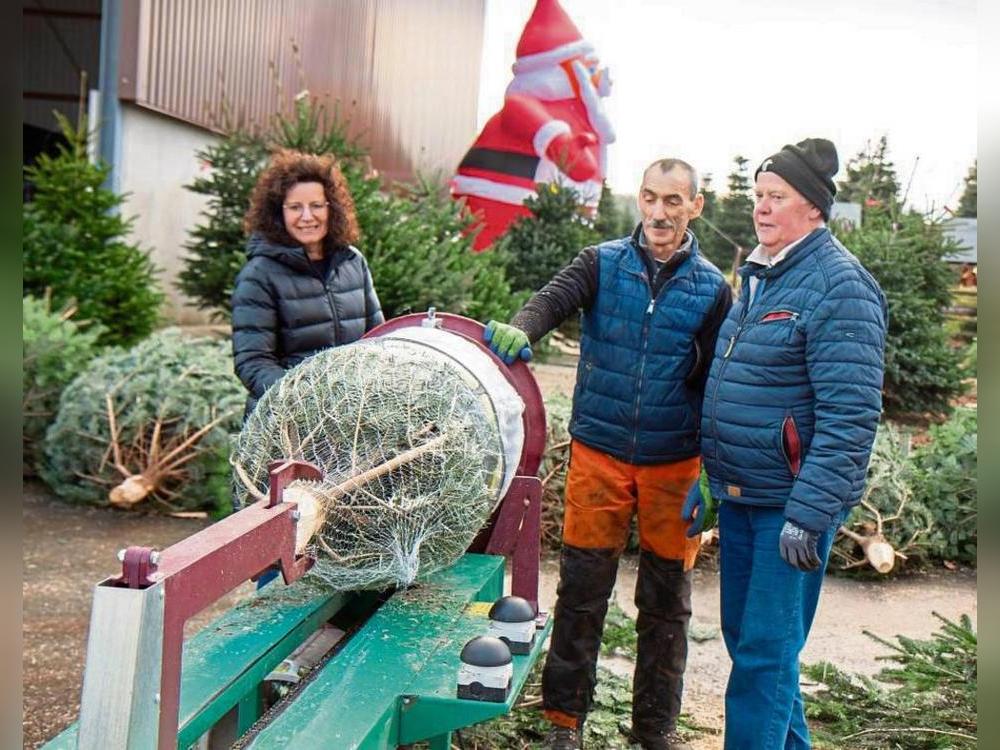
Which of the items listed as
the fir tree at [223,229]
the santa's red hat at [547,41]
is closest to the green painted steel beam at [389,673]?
the fir tree at [223,229]

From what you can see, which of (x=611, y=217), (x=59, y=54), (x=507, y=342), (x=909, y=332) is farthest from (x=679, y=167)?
(x=611, y=217)

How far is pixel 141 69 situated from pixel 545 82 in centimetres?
753

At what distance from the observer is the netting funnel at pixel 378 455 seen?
8.28ft

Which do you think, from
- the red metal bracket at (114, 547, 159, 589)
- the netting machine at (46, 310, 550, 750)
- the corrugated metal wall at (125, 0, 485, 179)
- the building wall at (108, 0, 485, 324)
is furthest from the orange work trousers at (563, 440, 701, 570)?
the corrugated metal wall at (125, 0, 485, 179)

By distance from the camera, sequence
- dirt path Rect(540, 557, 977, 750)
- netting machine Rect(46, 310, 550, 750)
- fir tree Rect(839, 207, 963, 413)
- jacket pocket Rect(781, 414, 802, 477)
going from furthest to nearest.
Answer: fir tree Rect(839, 207, 963, 413)
dirt path Rect(540, 557, 977, 750)
jacket pocket Rect(781, 414, 802, 477)
netting machine Rect(46, 310, 550, 750)

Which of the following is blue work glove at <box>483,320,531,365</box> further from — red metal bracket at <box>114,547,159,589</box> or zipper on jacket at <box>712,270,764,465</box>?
red metal bracket at <box>114,547,159,589</box>

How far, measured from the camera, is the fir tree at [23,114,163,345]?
8.12 m

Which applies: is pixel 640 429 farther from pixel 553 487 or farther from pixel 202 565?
pixel 553 487

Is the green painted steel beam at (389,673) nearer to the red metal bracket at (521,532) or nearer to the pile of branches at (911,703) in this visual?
the red metal bracket at (521,532)

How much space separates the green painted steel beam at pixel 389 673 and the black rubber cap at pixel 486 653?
90 mm

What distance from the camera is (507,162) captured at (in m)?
16.4

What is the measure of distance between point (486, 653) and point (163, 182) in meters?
11.4

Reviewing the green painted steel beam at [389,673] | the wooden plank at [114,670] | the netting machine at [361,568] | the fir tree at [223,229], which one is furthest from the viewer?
the fir tree at [223,229]

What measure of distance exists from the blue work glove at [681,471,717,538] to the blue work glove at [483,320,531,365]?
0.72 meters
